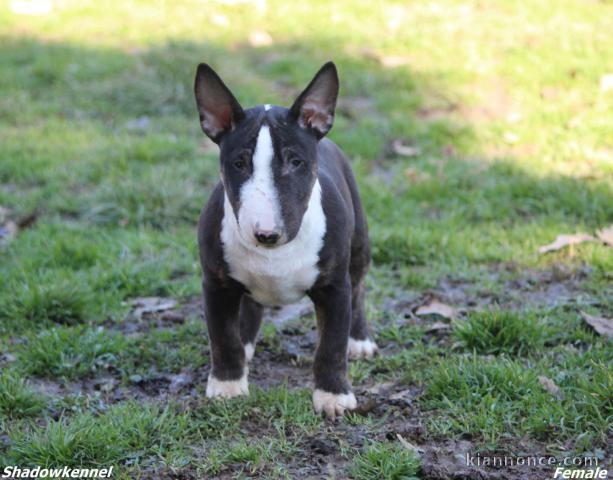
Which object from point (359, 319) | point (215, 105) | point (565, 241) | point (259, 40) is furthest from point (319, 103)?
point (259, 40)

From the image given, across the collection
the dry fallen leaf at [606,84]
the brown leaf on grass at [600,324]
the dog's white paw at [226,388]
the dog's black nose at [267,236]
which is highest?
the dog's black nose at [267,236]

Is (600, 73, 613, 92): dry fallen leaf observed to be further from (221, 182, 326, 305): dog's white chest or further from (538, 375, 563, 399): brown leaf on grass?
(221, 182, 326, 305): dog's white chest

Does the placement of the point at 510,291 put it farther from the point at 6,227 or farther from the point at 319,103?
the point at 6,227

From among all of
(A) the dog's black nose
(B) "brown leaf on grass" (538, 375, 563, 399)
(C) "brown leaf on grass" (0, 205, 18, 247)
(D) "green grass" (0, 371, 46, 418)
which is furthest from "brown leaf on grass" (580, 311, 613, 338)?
(C) "brown leaf on grass" (0, 205, 18, 247)

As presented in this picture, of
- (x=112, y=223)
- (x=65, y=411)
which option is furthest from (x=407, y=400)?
(x=112, y=223)

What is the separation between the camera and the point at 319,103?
3928 millimetres

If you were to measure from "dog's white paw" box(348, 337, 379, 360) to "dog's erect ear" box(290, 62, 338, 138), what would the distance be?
4.31ft

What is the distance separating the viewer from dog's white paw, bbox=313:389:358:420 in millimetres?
4004

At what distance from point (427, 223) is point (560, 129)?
2.04 m

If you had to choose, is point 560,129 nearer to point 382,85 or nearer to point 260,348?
point 382,85

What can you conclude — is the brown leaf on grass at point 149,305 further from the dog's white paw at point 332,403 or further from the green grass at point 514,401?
the green grass at point 514,401

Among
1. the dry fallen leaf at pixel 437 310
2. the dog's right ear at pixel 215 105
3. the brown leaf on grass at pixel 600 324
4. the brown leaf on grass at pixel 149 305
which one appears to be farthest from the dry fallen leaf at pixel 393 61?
the dog's right ear at pixel 215 105

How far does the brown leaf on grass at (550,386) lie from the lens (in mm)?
3983

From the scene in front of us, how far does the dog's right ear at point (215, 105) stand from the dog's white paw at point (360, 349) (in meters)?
1.44
